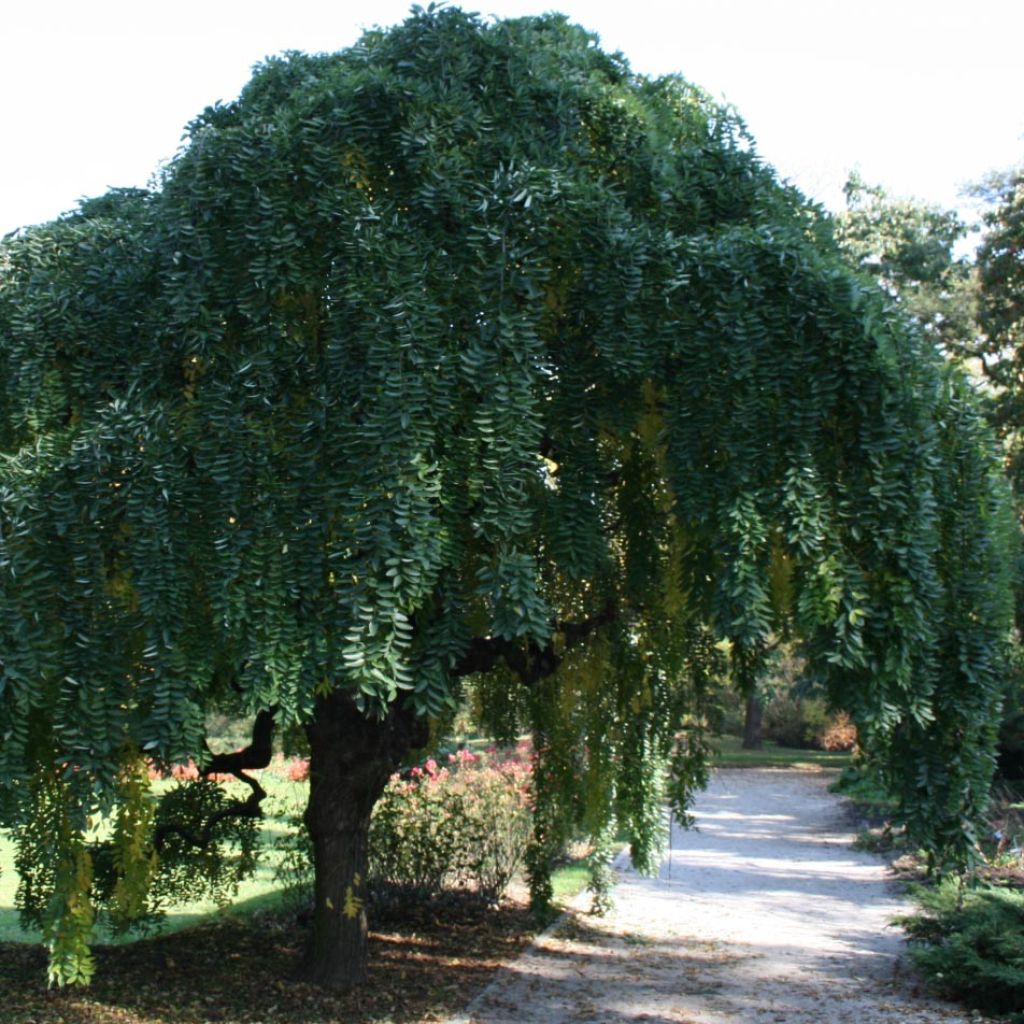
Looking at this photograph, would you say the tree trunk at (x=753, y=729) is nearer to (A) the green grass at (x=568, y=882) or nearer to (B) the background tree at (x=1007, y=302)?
(B) the background tree at (x=1007, y=302)

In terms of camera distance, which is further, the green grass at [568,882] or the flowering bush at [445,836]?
the green grass at [568,882]

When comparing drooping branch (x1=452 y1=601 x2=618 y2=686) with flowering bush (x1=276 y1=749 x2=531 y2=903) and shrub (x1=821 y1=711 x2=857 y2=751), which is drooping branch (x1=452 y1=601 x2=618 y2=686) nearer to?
flowering bush (x1=276 y1=749 x2=531 y2=903)

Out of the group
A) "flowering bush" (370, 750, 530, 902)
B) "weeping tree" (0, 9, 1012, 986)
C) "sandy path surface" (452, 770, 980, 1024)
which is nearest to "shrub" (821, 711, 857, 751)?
"sandy path surface" (452, 770, 980, 1024)

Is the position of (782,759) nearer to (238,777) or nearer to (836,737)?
(836,737)

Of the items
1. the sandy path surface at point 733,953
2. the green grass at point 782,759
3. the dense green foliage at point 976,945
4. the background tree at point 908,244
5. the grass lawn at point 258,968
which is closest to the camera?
the grass lawn at point 258,968

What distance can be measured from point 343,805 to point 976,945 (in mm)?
4280

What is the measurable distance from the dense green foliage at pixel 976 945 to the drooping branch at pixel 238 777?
4.74m

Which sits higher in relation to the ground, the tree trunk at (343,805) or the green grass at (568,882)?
the tree trunk at (343,805)

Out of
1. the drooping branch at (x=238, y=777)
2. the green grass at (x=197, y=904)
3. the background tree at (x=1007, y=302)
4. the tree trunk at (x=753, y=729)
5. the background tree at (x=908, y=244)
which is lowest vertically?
the green grass at (x=197, y=904)

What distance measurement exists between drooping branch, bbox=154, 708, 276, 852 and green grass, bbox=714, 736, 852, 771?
19030 millimetres

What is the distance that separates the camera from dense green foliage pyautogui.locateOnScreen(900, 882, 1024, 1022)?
7461 millimetres

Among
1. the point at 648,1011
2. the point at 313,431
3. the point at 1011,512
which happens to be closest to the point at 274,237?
the point at 313,431

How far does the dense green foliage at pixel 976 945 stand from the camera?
24.5 ft

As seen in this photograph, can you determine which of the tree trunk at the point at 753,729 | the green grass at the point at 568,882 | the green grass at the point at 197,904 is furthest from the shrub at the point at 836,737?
the green grass at the point at 197,904
